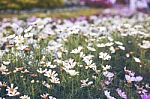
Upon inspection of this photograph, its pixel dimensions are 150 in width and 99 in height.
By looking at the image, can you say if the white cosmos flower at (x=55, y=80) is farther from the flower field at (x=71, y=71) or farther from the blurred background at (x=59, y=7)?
the blurred background at (x=59, y=7)

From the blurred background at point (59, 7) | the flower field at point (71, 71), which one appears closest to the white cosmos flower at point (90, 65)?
the flower field at point (71, 71)

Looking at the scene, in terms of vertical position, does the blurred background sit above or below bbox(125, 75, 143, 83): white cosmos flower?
below

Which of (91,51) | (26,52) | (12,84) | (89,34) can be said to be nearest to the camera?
(12,84)

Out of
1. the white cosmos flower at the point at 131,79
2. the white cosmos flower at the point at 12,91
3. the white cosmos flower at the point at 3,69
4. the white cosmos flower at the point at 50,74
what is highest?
the white cosmos flower at the point at 3,69

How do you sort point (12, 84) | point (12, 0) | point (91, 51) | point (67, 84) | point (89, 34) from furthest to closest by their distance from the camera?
point (12, 0) < point (89, 34) < point (91, 51) < point (67, 84) < point (12, 84)

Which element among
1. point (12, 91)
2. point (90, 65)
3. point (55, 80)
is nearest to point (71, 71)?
point (55, 80)

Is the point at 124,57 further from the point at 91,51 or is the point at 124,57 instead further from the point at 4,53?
the point at 4,53

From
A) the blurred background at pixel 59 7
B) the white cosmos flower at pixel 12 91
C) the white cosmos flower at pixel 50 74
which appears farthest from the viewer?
the blurred background at pixel 59 7

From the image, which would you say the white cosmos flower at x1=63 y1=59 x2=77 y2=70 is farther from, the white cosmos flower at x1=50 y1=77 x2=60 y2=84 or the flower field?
the white cosmos flower at x1=50 y1=77 x2=60 y2=84

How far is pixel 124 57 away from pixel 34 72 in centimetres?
119

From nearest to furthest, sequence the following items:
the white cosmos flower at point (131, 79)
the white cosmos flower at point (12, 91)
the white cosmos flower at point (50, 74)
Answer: the white cosmos flower at point (12, 91)
the white cosmos flower at point (50, 74)
the white cosmos flower at point (131, 79)

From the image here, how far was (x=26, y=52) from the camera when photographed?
15.5ft

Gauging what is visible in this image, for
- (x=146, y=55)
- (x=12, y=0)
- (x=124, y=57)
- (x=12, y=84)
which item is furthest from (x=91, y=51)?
(x=12, y=0)

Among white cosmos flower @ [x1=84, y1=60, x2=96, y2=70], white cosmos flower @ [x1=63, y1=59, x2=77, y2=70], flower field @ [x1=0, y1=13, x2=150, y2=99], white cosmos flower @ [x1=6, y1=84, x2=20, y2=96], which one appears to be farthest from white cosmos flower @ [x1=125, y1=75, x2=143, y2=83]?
white cosmos flower @ [x1=6, y1=84, x2=20, y2=96]
